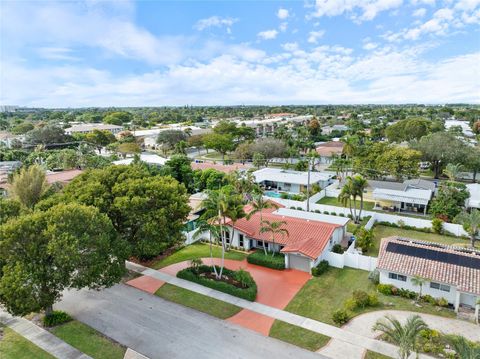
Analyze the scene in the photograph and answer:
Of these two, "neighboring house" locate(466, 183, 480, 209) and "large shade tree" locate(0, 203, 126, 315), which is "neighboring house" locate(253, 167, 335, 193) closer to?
"neighboring house" locate(466, 183, 480, 209)

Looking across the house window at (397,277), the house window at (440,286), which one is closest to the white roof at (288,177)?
the house window at (397,277)

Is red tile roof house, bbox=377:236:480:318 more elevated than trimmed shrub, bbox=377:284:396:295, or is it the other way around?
red tile roof house, bbox=377:236:480:318

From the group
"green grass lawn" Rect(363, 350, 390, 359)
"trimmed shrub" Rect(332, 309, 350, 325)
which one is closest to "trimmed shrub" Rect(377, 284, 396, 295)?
"trimmed shrub" Rect(332, 309, 350, 325)

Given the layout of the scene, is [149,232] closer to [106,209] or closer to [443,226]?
[106,209]

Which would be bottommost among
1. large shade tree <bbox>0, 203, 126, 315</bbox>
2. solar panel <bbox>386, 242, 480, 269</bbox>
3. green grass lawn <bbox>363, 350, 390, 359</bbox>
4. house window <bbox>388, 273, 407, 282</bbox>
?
green grass lawn <bbox>363, 350, 390, 359</bbox>

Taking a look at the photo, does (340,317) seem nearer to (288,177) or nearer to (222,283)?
(222,283)

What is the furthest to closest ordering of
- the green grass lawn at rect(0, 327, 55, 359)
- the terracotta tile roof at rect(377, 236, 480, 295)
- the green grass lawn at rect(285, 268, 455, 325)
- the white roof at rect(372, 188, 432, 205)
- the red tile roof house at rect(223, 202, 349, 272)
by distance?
the white roof at rect(372, 188, 432, 205), the red tile roof house at rect(223, 202, 349, 272), the green grass lawn at rect(285, 268, 455, 325), the terracotta tile roof at rect(377, 236, 480, 295), the green grass lawn at rect(0, 327, 55, 359)
